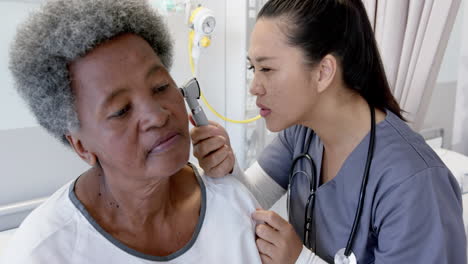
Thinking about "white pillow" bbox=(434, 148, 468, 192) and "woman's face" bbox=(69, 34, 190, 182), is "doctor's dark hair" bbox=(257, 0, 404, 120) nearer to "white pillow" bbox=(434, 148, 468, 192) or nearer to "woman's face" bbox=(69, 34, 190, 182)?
"woman's face" bbox=(69, 34, 190, 182)

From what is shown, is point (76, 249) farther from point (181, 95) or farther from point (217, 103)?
point (217, 103)

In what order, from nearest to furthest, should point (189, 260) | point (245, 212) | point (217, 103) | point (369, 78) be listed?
1. point (189, 260)
2. point (245, 212)
3. point (369, 78)
4. point (217, 103)

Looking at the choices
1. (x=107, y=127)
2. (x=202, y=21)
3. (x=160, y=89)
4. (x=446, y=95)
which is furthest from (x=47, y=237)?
(x=446, y=95)

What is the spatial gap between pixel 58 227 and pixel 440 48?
1.26 meters

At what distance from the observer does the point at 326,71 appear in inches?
41.8

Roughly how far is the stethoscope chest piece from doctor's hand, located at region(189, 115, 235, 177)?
0.40m

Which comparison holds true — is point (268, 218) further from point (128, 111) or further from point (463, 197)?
point (463, 197)

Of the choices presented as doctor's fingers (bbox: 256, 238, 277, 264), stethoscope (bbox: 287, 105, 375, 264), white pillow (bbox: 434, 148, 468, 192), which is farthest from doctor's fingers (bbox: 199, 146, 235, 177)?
white pillow (bbox: 434, 148, 468, 192)

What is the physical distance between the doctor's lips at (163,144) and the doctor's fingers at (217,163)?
0.23m

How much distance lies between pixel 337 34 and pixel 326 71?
0.10 metres

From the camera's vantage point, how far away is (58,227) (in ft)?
2.51

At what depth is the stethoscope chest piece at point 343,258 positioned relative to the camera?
3.43 feet

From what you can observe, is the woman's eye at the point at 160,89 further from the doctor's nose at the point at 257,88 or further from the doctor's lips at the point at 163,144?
the doctor's nose at the point at 257,88

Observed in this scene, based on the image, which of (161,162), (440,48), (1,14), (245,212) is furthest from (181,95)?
(440,48)
